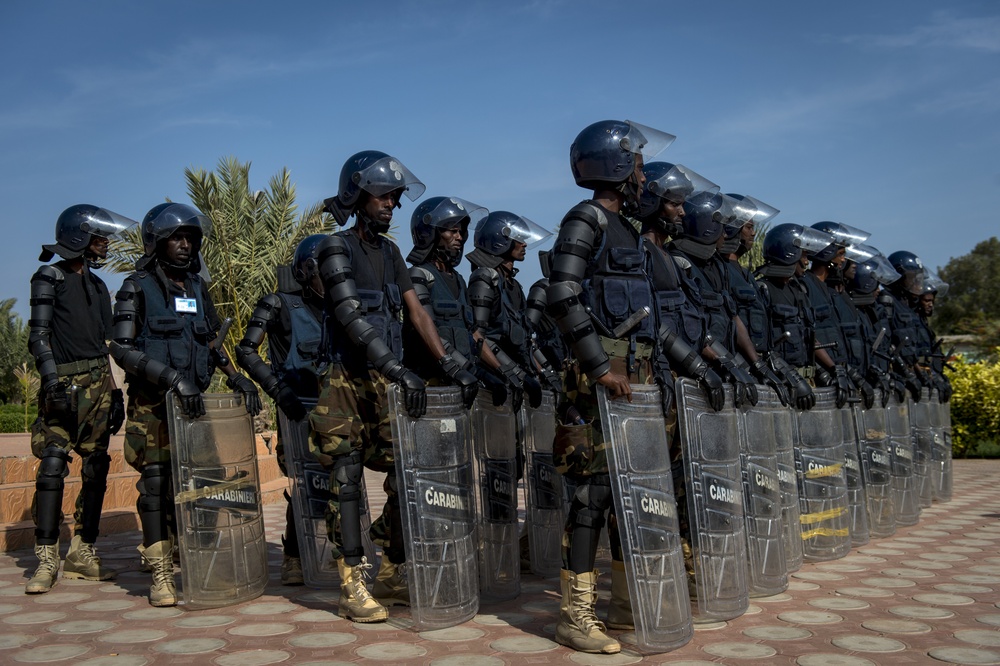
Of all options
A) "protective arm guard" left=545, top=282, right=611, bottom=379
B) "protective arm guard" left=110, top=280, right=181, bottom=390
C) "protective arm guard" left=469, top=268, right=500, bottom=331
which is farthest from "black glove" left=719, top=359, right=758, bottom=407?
"protective arm guard" left=110, top=280, right=181, bottom=390

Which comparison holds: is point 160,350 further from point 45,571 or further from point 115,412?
point 45,571

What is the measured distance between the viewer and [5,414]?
16.7 metres

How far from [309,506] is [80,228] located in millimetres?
2298

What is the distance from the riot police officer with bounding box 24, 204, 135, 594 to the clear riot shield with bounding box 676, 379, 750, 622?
11.7ft

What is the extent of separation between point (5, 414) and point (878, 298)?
47.0 feet

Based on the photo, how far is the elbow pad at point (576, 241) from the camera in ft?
13.9

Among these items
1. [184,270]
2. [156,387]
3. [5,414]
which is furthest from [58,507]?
[5,414]

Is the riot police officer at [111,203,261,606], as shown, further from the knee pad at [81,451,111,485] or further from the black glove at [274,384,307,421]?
the knee pad at [81,451,111,485]

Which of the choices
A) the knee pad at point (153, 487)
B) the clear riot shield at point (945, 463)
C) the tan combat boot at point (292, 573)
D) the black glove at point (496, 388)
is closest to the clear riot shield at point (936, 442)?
the clear riot shield at point (945, 463)

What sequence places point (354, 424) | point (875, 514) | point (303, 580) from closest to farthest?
point (354, 424), point (303, 580), point (875, 514)

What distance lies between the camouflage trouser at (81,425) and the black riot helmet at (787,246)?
4972 mm

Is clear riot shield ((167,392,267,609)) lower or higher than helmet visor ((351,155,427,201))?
lower

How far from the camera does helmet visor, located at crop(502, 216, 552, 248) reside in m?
6.82

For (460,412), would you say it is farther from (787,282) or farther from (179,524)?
(787,282)
